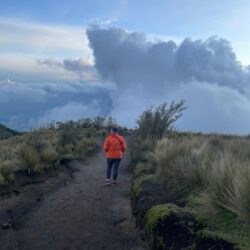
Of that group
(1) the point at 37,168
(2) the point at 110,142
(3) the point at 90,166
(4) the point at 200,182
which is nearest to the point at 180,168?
(4) the point at 200,182

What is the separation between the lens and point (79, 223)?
410 inches

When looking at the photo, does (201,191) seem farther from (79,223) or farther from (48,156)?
(48,156)

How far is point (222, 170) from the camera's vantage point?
767 centimetres

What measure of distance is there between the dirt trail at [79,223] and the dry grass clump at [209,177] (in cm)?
141

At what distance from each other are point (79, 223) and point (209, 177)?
3.63 m

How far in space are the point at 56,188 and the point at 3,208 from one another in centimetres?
308

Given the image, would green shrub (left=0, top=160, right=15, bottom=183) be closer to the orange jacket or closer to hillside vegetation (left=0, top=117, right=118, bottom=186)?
hillside vegetation (left=0, top=117, right=118, bottom=186)

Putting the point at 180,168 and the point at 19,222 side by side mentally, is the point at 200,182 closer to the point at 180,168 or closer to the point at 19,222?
the point at 180,168

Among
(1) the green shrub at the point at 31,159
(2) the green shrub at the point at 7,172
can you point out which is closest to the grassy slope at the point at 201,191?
(2) the green shrub at the point at 7,172

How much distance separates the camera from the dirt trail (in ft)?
29.9

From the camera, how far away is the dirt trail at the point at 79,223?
9.10 m

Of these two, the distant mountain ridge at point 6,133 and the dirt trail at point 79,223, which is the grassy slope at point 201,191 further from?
the distant mountain ridge at point 6,133

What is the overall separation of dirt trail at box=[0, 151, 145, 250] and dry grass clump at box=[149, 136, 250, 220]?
1.41 m

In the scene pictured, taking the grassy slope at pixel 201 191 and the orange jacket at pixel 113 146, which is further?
the orange jacket at pixel 113 146
